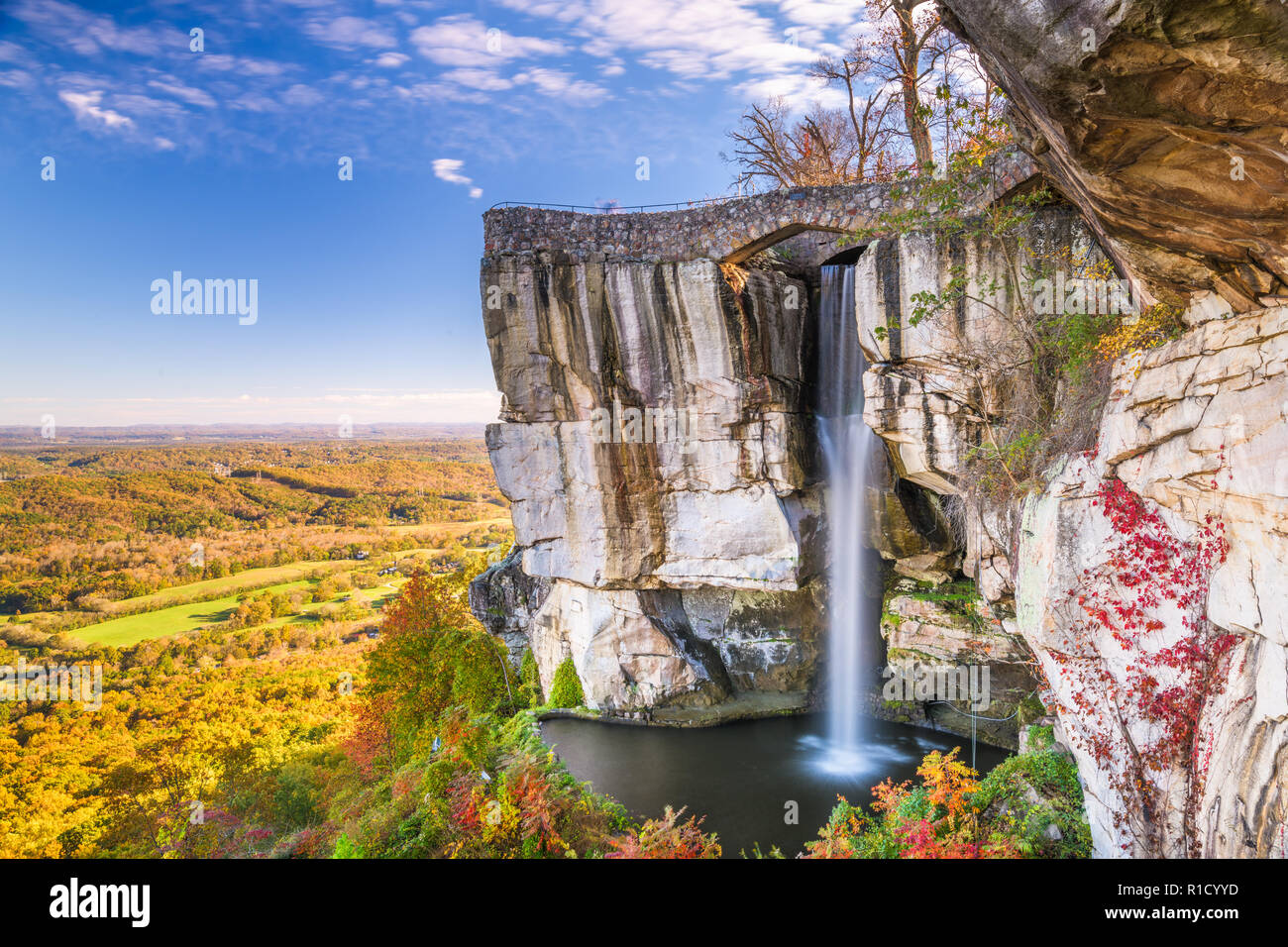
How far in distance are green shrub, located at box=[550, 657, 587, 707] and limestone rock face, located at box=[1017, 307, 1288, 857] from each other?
12172mm

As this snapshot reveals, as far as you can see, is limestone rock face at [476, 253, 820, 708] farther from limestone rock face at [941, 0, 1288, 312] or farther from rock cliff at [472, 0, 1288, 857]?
limestone rock face at [941, 0, 1288, 312]

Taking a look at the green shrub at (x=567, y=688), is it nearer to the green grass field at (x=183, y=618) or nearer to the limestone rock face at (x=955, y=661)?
the limestone rock face at (x=955, y=661)

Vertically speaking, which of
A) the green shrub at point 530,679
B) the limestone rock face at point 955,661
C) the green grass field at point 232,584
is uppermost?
A: the limestone rock face at point 955,661

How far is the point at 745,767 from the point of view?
13367mm

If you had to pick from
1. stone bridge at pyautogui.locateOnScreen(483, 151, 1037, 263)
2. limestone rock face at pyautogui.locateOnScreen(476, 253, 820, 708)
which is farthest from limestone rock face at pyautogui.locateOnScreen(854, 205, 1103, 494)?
limestone rock face at pyautogui.locateOnScreen(476, 253, 820, 708)

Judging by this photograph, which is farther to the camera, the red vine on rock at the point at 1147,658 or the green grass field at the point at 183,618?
the green grass field at the point at 183,618

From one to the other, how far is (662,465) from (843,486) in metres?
4.69

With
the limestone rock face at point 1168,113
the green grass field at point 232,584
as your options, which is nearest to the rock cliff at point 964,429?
the limestone rock face at point 1168,113

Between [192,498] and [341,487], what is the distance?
12705mm

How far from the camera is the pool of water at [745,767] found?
11.3 metres

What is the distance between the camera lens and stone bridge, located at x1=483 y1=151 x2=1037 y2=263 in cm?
1270

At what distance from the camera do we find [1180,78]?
3.79 meters

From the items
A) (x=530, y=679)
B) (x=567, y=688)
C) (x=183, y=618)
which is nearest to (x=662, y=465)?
(x=567, y=688)

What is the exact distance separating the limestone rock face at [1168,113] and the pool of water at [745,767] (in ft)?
32.5
